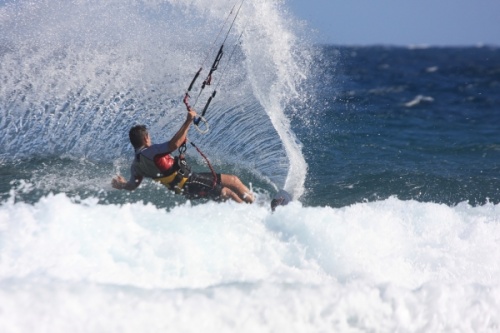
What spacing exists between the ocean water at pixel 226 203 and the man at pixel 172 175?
0.25 metres

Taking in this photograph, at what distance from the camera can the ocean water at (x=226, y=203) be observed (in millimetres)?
4402

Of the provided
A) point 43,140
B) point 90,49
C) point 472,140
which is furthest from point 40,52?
point 472,140

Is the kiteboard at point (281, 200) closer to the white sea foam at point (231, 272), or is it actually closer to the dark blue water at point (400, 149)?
the dark blue water at point (400, 149)

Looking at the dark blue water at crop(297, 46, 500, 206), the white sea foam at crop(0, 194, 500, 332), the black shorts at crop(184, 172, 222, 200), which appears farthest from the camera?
the dark blue water at crop(297, 46, 500, 206)

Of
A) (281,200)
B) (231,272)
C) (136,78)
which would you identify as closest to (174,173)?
(281,200)

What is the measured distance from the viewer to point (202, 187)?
22.6ft

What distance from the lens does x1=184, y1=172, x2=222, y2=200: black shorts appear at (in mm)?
6832

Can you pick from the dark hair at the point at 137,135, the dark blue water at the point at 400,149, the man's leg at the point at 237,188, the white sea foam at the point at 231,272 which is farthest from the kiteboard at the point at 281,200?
the dark hair at the point at 137,135

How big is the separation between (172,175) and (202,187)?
1.25 feet

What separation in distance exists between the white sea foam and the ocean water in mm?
13

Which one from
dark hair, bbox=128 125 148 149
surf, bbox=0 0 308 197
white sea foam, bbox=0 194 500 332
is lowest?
white sea foam, bbox=0 194 500 332

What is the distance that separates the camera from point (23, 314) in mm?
3859

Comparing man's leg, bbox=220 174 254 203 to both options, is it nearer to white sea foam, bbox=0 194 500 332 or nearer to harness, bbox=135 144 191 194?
harness, bbox=135 144 191 194

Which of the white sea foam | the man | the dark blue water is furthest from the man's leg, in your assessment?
the white sea foam
